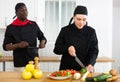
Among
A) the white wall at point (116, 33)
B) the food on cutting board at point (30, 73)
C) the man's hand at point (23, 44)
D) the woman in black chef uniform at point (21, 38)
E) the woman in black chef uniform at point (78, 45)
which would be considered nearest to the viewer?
the food on cutting board at point (30, 73)

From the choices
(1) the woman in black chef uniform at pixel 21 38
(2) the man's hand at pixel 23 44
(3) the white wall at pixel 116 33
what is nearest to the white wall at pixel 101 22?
(3) the white wall at pixel 116 33

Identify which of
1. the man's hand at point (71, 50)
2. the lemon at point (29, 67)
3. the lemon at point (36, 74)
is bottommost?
the lemon at point (36, 74)

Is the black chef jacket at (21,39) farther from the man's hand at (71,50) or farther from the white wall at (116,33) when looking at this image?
the white wall at (116,33)

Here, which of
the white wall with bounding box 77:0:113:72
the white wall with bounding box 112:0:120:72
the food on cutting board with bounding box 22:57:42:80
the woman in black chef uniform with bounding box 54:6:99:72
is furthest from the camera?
the white wall with bounding box 112:0:120:72

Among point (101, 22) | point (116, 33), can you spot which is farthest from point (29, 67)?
point (116, 33)

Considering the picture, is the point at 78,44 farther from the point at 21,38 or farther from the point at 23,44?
the point at 21,38

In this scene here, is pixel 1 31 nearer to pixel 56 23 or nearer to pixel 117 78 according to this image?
pixel 56 23

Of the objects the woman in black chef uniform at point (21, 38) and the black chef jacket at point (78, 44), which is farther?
the woman in black chef uniform at point (21, 38)

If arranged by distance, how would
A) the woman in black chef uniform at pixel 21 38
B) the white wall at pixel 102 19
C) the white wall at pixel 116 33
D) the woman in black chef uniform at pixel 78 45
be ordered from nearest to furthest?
the woman in black chef uniform at pixel 78 45, the woman in black chef uniform at pixel 21 38, the white wall at pixel 102 19, the white wall at pixel 116 33

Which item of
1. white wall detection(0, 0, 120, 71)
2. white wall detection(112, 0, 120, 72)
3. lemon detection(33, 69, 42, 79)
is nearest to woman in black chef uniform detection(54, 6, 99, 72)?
lemon detection(33, 69, 42, 79)

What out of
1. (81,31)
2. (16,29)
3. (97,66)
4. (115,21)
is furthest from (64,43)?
(115,21)

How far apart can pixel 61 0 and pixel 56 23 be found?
478 millimetres

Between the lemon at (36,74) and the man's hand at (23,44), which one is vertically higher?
the man's hand at (23,44)

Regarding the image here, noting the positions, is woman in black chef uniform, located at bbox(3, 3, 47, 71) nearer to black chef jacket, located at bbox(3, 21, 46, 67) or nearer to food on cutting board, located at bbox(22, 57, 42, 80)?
black chef jacket, located at bbox(3, 21, 46, 67)
